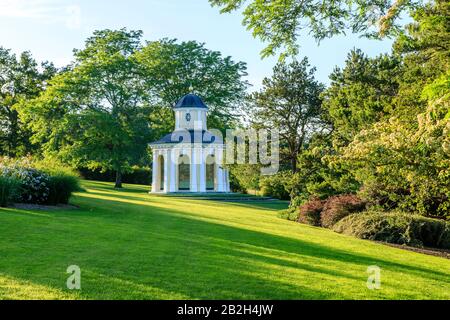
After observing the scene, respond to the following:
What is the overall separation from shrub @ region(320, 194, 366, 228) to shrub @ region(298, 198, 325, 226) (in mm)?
809

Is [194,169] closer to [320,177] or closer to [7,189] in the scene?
[320,177]

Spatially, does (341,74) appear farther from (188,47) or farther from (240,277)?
(188,47)

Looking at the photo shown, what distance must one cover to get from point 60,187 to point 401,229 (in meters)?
12.3

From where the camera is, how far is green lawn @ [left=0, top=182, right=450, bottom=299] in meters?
6.61

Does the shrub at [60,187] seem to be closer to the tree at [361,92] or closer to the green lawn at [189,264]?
the green lawn at [189,264]

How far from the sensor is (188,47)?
48.6 meters

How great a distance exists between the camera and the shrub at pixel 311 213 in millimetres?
20516

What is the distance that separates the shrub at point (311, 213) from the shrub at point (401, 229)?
3.32m

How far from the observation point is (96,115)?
42.9 metres

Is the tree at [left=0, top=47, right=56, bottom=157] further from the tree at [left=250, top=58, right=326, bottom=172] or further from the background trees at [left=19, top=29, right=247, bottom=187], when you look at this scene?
the tree at [left=250, top=58, right=326, bottom=172]

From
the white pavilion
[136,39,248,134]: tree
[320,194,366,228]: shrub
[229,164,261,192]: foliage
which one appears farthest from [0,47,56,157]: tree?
[320,194,366,228]: shrub

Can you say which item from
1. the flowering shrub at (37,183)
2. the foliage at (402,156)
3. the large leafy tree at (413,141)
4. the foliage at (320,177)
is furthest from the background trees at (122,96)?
the foliage at (402,156)
